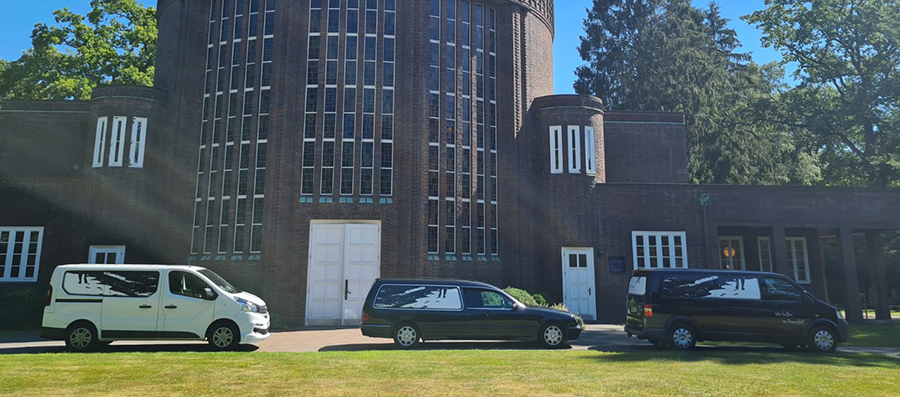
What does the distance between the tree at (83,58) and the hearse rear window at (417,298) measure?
86.1 feet

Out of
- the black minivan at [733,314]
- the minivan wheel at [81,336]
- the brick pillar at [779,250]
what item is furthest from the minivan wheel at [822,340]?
the minivan wheel at [81,336]

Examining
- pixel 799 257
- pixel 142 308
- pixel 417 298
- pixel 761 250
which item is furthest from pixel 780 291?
pixel 799 257

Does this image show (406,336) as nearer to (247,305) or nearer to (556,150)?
(247,305)

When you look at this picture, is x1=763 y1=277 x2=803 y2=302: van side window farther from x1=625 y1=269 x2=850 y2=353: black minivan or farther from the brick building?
the brick building

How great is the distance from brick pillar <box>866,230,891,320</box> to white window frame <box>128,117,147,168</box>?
99.6 feet

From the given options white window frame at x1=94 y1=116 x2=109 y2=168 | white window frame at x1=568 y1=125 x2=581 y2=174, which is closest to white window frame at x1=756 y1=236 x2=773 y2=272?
white window frame at x1=568 y1=125 x2=581 y2=174

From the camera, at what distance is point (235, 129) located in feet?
75.5

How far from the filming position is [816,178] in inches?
1672

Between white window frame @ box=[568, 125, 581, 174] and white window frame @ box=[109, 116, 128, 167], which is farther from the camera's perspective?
white window frame @ box=[568, 125, 581, 174]

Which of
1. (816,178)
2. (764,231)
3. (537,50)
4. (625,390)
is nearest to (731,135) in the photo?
(816,178)

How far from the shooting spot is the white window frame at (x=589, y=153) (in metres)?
24.6

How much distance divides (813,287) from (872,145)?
419 inches

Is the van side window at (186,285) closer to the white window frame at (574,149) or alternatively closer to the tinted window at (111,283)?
the tinted window at (111,283)

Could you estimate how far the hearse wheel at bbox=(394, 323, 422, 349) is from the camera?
13.7 meters
